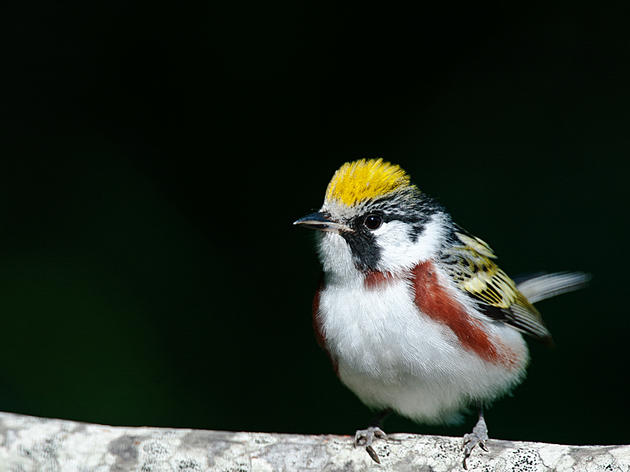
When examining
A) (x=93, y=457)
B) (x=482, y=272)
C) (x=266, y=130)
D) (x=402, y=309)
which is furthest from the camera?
(x=266, y=130)

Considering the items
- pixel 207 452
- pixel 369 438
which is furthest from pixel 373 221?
pixel 207 452

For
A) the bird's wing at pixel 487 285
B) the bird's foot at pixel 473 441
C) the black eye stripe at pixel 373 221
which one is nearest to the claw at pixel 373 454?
the bird's foot at pixel 473 441

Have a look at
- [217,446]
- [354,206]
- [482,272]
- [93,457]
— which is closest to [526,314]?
[482,272]

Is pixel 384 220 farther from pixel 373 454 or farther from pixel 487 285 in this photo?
pixel 373 454

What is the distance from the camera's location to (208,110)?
5.21 meters

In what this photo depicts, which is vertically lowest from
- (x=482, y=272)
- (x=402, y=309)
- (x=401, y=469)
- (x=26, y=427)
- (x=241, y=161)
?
(x=401, y=469)

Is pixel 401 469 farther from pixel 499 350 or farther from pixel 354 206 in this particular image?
pixel 354 206

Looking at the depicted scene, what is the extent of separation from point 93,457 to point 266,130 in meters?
2.81

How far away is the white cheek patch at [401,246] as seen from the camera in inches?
125

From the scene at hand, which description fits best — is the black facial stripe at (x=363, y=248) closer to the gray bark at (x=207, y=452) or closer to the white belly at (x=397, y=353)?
the white belly at (x=397, y=353)

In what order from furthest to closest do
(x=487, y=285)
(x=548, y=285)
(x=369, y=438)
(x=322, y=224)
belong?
(x=548, y=285) → (x=487, y=285) → (x=322, y=224) → (x=369, y=438)

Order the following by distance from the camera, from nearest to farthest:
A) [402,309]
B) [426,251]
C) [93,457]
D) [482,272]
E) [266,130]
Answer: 1. [93,457]
2. [402,309]
3. [426,251]
4. [482,272]
5. [266,130]

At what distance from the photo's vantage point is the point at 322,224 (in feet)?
10.4

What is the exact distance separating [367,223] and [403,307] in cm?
42
